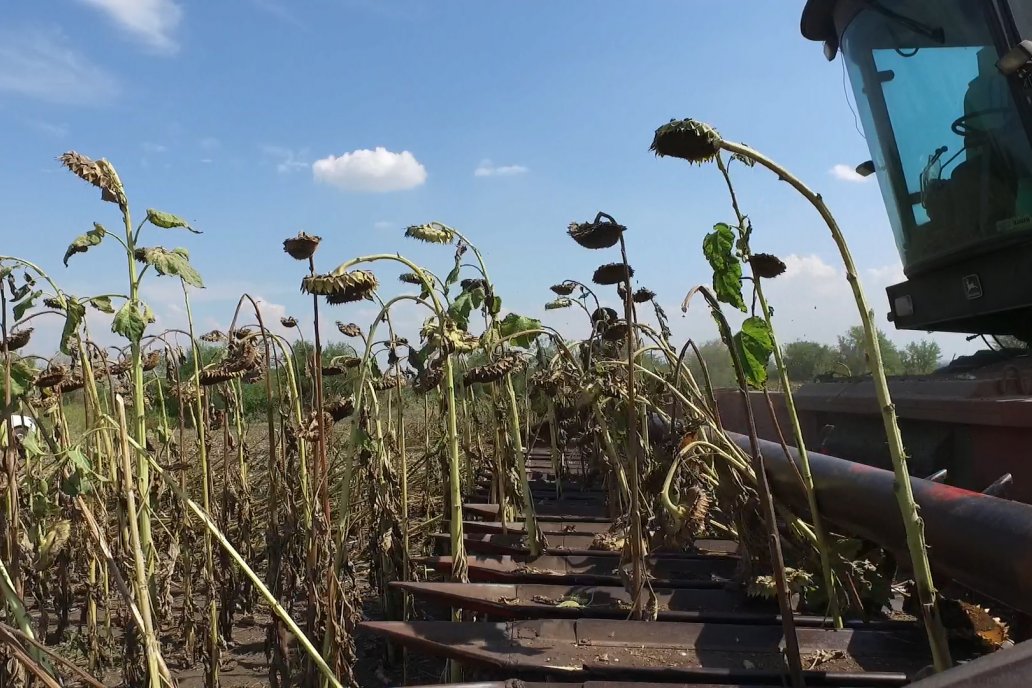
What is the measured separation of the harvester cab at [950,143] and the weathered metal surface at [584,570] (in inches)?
58.9

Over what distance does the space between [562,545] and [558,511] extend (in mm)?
796

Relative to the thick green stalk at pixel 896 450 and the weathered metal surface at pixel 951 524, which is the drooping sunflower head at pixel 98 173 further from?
the weathered metal surface at pixel 951 524

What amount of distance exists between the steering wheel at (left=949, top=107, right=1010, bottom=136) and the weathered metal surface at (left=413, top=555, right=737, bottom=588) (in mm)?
2089

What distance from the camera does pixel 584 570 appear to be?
2.92 metres

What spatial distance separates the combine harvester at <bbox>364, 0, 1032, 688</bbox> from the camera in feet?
5.40

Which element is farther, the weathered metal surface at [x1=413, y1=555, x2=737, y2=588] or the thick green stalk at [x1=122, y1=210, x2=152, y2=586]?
the weathered metal surface at [x1=413, y1=555, x2=737, y2=588]

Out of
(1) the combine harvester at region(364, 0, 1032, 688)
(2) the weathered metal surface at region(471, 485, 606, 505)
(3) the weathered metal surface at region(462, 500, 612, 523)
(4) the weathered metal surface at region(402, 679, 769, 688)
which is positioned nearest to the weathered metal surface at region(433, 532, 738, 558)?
(1) the combine harvester at region(364, 0, 1032, 688)

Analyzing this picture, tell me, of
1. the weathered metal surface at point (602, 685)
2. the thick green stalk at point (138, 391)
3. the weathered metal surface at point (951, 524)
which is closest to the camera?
the weathered metal surface at point (951, 524)

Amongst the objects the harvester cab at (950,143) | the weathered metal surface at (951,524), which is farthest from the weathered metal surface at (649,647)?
the harvester cab at (950,143)

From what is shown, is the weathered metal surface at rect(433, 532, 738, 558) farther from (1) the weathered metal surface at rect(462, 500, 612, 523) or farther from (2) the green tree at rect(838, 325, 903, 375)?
(2) the green tree at rect(838, 325, 903, 375)

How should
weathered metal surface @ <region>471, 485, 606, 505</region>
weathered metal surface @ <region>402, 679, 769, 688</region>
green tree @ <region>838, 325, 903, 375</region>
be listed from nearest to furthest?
1. weathered metal surface @ <region>402, 679, 769, 688</region>
2. weathered metal surface @ <region>471, 485, 606, 505</region>
3. green tree @ <region>838, 325, 903, 375</region>

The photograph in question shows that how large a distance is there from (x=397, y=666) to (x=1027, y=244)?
318cm

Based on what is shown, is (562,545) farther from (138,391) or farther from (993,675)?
(993,675)

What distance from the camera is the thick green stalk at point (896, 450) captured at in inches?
52.3
